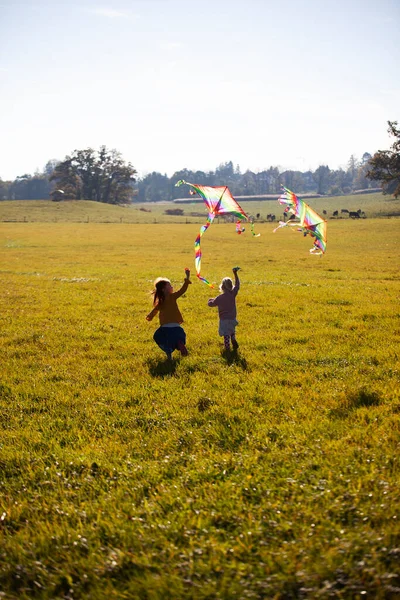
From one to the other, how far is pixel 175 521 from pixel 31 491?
1.62 m

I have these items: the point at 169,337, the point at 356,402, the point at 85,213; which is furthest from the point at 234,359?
Result: the point at 85,213

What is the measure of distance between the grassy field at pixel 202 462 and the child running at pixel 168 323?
365mm

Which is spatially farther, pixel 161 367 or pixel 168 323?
pixel 168 323

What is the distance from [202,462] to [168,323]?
472 cm

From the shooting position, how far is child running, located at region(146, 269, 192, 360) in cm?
984

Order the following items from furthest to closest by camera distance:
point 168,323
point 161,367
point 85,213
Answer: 1. point 85,213
2. point 168,323
3. point 161,367

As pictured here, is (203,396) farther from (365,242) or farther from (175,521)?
(365,242)

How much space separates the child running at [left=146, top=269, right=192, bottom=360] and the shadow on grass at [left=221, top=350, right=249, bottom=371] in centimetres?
78

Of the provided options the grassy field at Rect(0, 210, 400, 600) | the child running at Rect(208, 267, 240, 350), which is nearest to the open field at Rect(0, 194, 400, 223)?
the child running at Rect(208, 267, 240, 350)

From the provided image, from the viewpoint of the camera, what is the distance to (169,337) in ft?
Answer: 32.3

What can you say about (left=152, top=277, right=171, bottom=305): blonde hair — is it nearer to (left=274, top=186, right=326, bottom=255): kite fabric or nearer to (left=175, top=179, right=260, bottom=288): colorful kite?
(left=175, top=179, right=260, bottom=288): colorful kite

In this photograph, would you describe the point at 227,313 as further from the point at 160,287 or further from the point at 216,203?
the point at 216,203

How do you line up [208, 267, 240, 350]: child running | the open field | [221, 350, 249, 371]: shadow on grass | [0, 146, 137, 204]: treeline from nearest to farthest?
[221, 350, 249, 371]: shadow on grass < [208, 267, 240, 350]: child running < the open field < [0, 146, 137, 204]: treeline

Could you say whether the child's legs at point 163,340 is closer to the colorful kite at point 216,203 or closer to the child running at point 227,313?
the child running at point 227,313
